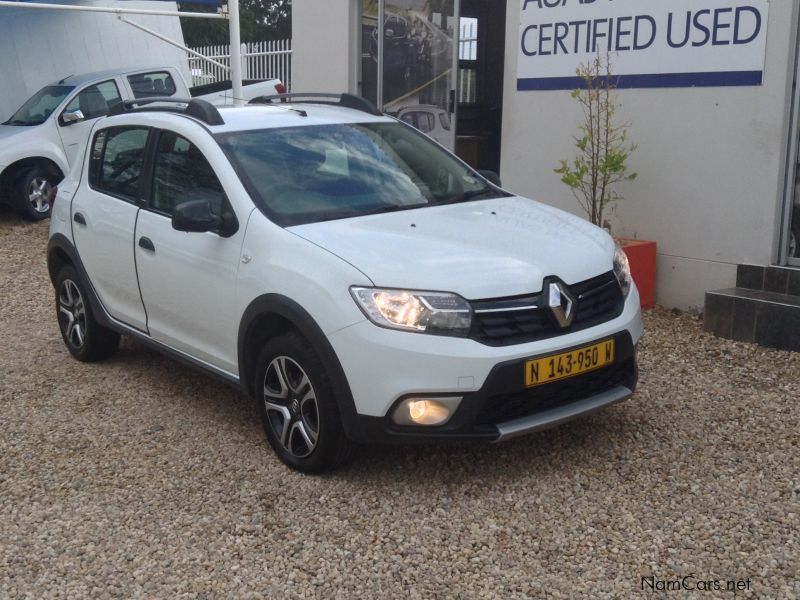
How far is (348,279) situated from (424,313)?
360 millimetres

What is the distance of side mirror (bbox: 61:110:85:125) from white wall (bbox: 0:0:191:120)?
3.23 metres

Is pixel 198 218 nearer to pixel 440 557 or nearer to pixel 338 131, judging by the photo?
pixel 338 131

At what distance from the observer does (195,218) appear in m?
4.70

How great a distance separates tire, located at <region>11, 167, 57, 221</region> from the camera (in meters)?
12.4

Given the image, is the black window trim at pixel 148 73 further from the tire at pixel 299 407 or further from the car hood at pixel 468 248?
the tire at pixel 299 407

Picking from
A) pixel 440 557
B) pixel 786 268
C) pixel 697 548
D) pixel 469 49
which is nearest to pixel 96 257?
pixel 440 557

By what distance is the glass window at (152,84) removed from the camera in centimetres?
1307

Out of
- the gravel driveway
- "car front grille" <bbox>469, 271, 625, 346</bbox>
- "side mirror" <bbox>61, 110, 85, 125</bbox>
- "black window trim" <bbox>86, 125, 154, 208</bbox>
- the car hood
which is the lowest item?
the gravel driveway

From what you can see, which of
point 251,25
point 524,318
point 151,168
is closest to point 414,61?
point 151,168

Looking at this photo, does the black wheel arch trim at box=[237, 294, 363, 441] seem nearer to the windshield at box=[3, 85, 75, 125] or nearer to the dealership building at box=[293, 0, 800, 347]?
the dealership building at box=[293, 0, 800, 347]

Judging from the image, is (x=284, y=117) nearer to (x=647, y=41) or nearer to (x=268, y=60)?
(x=647, y=41)

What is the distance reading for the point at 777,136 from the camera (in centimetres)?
681

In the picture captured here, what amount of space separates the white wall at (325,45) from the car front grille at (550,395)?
6849 mm

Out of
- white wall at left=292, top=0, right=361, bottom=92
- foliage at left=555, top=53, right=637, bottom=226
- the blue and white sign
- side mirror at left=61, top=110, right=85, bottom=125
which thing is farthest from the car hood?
side mirror at left=61, top=110, right=85, bottom=125
